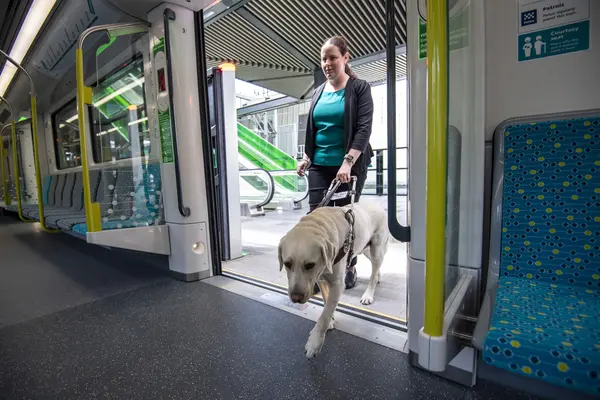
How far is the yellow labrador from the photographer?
1225mm

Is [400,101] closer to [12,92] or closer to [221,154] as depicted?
[221,154]

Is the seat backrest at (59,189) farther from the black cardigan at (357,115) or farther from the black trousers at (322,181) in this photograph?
the black cardigan at (357,115)

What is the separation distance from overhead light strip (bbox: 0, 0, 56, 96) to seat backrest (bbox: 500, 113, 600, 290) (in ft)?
14.1

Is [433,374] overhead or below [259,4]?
below

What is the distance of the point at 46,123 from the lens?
6496 millimetres

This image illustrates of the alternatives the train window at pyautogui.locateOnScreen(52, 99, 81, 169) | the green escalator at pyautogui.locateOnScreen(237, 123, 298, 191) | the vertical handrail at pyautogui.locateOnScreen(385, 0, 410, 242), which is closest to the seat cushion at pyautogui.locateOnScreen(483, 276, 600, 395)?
the vertical handrail at pyautogui.locateOnScreen(385, 0, 410, 242)

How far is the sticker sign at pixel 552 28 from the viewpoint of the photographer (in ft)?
3.46

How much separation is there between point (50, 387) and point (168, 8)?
8.64 feet

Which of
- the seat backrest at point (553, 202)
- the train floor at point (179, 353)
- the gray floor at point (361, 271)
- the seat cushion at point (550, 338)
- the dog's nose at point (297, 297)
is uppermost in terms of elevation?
the seat backrest at point (553, 202)

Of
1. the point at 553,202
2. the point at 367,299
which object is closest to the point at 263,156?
the point at 367,299

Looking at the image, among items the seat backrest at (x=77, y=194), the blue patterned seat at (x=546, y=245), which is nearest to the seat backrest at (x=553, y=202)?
the blue patterned seat at (x=546, y=245)

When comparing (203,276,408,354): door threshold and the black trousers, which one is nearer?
(203,276,408,354): door threshold

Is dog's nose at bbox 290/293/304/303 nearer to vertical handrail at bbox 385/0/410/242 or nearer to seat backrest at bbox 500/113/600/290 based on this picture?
vertical handrail at bbox 385/0/410/242

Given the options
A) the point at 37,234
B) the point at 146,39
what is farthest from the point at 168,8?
the point at 37,234
